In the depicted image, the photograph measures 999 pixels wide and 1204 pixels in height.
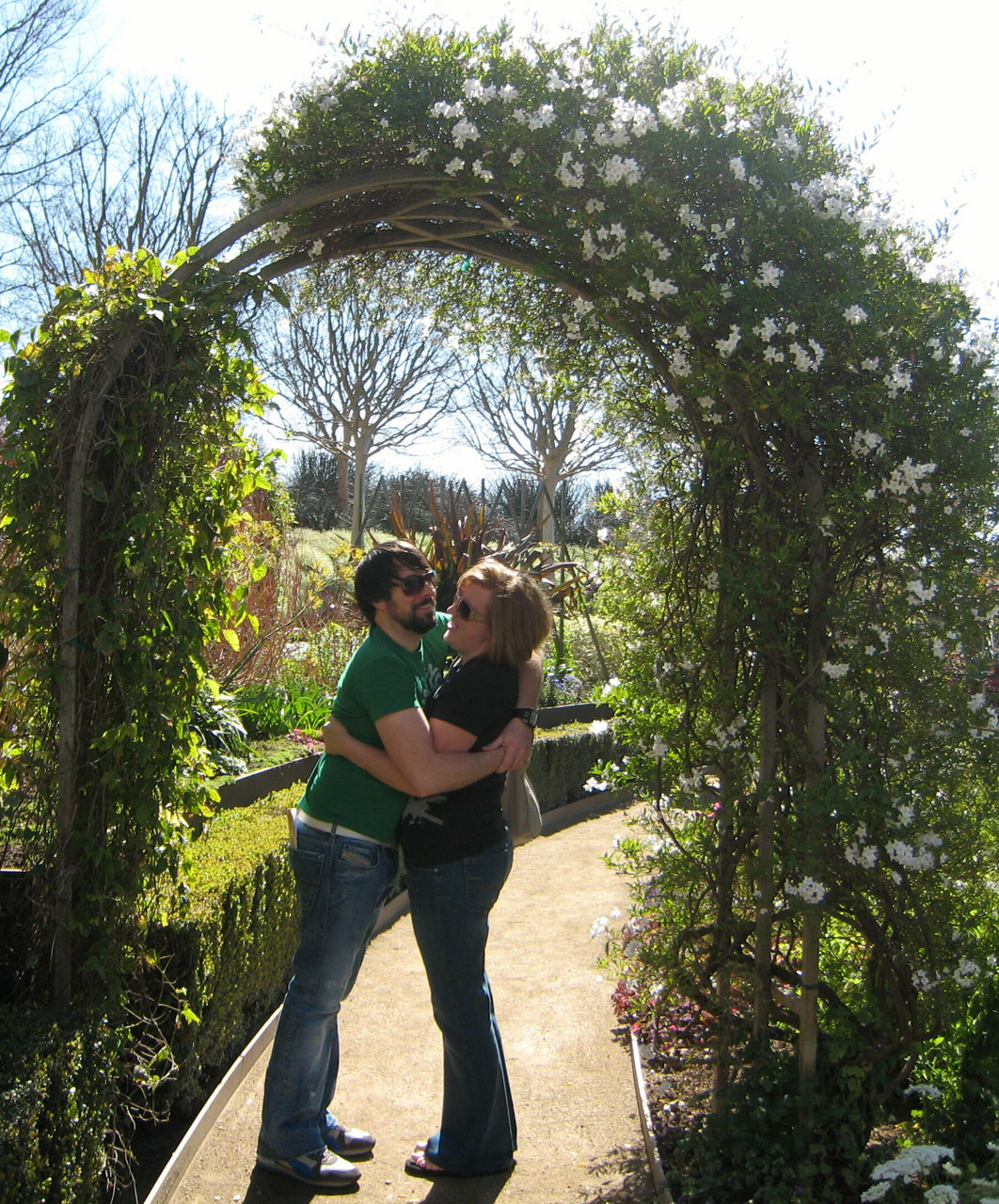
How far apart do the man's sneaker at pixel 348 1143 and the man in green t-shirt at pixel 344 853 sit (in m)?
0.20

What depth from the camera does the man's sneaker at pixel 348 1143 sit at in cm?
313

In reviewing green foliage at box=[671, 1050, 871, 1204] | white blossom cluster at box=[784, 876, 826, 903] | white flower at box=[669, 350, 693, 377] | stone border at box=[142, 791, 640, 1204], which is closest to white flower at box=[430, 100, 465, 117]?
white flower at box=[669, 350, 693, 377]

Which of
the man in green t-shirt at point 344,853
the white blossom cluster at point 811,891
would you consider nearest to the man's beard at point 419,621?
the man in green t-shirt at point 344,853

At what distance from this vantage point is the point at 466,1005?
2.88 m

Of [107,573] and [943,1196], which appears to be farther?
[107,573]

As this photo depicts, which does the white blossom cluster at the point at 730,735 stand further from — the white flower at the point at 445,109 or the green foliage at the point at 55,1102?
the white flower at the point at 445,109

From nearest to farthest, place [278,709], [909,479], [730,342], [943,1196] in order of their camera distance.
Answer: [943,1196]
[909,479]
[730,342]
[278,709]

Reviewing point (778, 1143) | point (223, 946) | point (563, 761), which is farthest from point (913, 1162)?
point (563, 761)

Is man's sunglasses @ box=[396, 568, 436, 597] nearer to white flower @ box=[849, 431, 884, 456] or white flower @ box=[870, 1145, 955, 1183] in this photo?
white flower @ box=[849, 431, 884, 456]

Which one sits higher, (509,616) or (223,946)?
(509,616)

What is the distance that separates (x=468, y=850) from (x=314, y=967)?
519 millimetres

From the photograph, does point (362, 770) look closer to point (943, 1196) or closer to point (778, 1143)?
point (778, 1143)

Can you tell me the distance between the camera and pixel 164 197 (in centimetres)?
1622

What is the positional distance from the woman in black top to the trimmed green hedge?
835 mm
